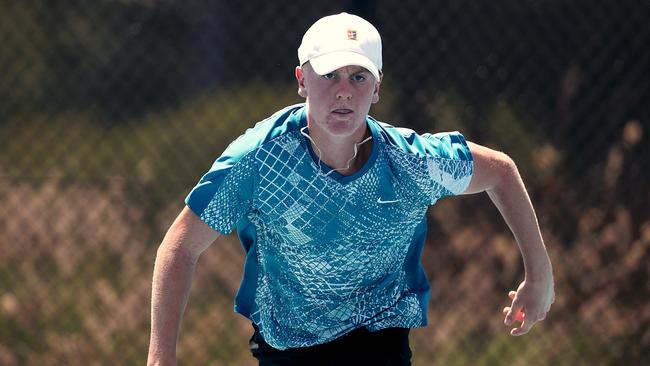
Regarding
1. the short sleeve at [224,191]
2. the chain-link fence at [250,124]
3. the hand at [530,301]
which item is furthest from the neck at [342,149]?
the chain-link fence at [250,124]

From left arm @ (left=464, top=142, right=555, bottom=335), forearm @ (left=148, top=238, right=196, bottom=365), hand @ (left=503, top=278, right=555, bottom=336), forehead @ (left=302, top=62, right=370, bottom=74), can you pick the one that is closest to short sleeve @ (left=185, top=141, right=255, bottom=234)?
forearm @ (left=148, top=238, right=196, bottom=365)

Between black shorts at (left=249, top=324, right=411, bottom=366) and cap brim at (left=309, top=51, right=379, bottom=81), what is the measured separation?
887mm

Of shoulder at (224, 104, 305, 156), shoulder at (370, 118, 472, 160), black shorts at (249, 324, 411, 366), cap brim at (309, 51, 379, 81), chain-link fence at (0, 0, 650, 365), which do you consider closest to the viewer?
cap brim at (309, 51, 379, 81)

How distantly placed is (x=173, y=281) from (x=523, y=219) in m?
1.19

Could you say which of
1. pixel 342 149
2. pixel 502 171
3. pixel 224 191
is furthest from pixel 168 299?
pixel 502 171

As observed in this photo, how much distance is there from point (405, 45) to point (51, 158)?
197 centimetres

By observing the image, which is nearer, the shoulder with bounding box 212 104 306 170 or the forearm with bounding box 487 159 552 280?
the shoulder with bounding box 212 104 306 170

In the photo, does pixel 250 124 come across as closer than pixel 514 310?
No

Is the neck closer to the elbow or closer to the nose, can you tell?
the nose

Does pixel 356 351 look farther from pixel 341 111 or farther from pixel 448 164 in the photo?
pixel 341 111

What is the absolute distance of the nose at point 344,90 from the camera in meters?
3.37

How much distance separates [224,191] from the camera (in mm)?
3408

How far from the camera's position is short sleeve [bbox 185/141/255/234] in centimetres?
339

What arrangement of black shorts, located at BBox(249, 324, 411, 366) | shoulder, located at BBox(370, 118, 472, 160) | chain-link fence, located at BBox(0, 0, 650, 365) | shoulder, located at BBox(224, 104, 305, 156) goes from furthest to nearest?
chain-link fence, located at BBox(0, 0, 650, 365), black shorts, located at BBox(249, 324, 411, 366), shoulder, located at BBox(370, 118, 472, 160), shoulder, located at BBox(224, 104, 305, 156)
